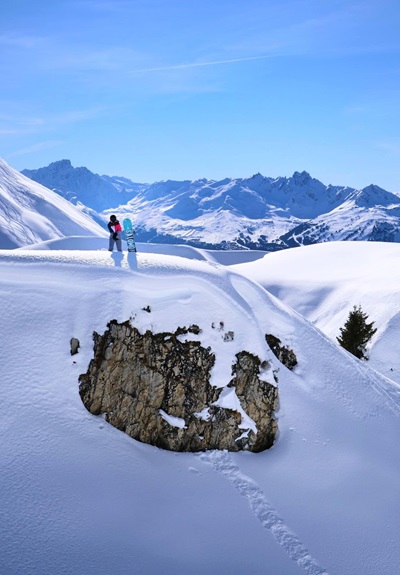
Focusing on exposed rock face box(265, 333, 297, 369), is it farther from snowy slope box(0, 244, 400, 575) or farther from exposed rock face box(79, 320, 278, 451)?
exposed rock face box(79, 320, 278, 451)

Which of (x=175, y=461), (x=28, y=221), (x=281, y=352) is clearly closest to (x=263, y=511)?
(x=175, y=461)

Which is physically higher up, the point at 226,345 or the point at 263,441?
the point at 226,345

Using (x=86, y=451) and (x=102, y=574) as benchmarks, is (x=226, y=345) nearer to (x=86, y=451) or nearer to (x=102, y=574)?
(x=86, y=451)

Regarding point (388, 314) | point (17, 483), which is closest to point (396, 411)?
point (17, 483)

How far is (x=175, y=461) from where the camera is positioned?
1585 centimetres

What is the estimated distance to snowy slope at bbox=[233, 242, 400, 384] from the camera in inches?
1508

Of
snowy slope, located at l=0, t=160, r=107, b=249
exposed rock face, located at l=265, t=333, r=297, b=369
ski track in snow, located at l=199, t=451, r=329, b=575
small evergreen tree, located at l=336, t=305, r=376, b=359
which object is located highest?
snowy slope, located at l=0, t=160, r=107, b=249

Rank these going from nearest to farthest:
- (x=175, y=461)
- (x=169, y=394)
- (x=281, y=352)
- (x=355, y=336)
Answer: (x=175, y=461), (x=169, y=394), (x=281, y=352), (x=355, y=336)

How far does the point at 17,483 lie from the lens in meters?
12.3

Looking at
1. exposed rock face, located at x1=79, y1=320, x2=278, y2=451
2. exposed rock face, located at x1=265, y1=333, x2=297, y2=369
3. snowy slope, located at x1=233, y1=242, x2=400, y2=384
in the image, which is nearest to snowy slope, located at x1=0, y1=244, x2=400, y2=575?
exposed rock face, located at x1=265, y1=333, x2=297, y2=369

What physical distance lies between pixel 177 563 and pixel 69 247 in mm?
70192

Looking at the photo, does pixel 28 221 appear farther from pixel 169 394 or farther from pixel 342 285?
pixel 169 394

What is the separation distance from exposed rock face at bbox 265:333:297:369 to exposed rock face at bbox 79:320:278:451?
259 cm

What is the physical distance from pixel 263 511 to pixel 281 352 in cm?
858
